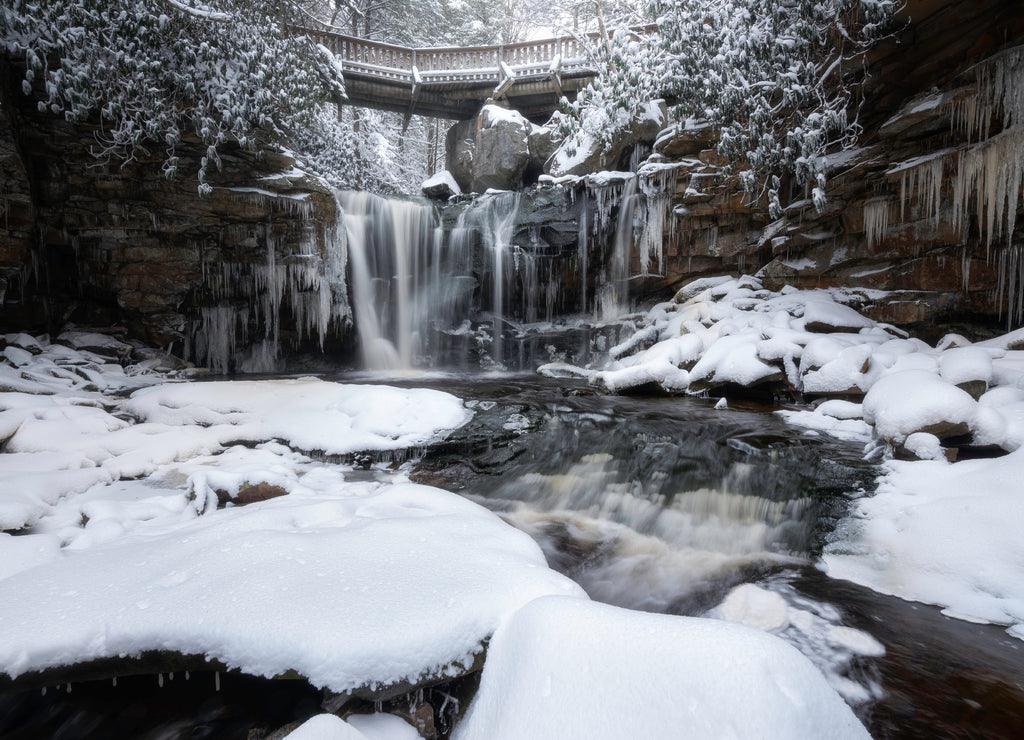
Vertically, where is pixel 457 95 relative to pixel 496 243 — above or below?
above

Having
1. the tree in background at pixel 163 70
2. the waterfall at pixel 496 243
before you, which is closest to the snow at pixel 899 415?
the waterfall at pixel 496 243

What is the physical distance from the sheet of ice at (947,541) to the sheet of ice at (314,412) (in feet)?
11.4

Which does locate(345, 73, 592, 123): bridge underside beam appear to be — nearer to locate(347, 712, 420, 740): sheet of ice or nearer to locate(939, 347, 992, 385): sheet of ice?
locate(939, 347, 992, 385): sheet of ice

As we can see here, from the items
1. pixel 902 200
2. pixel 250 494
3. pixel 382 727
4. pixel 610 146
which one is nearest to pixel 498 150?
pixel 610 146

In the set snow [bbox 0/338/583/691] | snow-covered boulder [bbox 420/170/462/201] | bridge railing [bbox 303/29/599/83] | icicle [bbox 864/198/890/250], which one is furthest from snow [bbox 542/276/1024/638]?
bridge railing [bbox 303/29/599/83]

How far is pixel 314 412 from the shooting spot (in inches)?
190

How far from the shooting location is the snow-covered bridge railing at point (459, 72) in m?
14.1

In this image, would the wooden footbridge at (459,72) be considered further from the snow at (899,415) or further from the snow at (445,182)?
the snow at (899,415)

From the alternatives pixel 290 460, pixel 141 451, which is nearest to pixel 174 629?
pixel 290 460

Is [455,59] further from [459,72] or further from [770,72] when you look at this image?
[770,72]

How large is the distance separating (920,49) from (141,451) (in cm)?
1010

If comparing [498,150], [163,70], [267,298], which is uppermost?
[498,150]

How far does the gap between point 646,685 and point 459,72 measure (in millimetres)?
17204

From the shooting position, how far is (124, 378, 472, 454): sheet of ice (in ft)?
14.2
